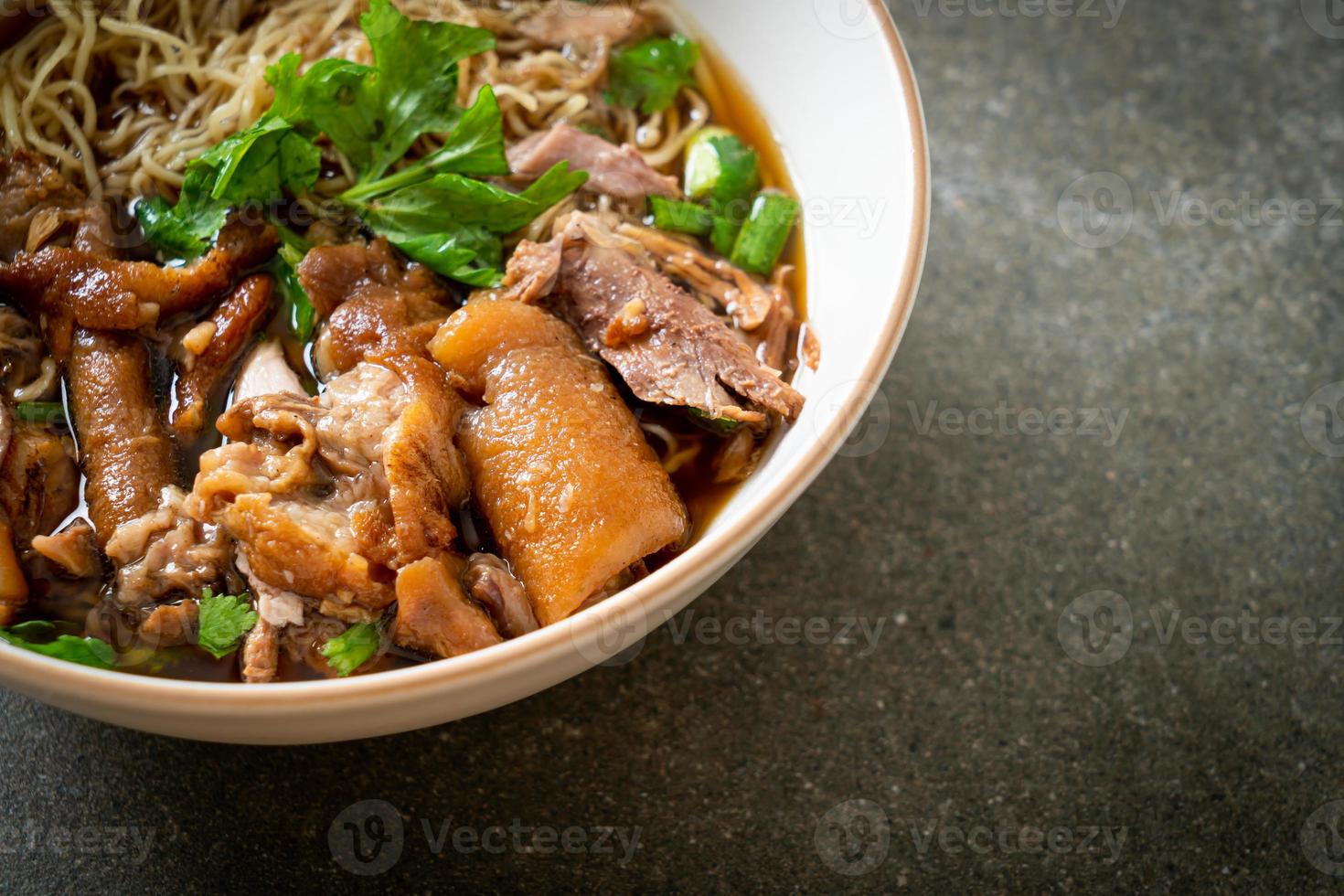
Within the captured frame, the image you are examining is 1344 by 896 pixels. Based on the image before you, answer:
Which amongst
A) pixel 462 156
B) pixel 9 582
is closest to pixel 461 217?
pixel 462 156

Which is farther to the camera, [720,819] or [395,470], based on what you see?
[720,819]

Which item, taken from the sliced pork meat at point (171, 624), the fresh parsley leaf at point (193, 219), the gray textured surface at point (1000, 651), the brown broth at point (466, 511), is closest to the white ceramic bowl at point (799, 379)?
the brown broth at point (466, 511)

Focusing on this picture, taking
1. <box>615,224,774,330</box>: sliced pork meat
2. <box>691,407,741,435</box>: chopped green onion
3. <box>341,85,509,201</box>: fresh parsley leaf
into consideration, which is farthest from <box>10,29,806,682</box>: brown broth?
<box>341,85,509,201</box>: fresh parsley leaf

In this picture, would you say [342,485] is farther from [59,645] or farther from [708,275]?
[708,275]

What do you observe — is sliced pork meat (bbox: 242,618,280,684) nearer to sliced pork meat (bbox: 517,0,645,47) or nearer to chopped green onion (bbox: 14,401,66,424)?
chopped green onion (bbox: 14,401,66,424)

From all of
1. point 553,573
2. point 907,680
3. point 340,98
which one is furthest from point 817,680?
point 340,98

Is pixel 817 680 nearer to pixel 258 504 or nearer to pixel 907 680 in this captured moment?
pixel 907 680
